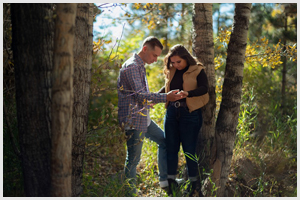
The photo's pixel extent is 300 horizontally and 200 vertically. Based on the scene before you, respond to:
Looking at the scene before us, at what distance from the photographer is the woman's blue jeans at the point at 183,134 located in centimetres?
358

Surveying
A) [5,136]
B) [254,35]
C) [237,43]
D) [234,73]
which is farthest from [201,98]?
[254,35]

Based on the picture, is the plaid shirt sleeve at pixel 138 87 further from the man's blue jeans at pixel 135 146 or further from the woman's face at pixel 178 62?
the woman's face at pixel 178 62

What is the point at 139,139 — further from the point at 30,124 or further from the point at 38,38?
the point at 38,38

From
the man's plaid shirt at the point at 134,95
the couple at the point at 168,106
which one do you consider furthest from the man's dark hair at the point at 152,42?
the man's plaid shirt at the point at 134,95

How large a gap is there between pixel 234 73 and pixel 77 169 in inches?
77.4

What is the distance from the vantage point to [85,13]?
2.91 metres

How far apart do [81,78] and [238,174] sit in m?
2.55

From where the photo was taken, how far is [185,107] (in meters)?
3.58

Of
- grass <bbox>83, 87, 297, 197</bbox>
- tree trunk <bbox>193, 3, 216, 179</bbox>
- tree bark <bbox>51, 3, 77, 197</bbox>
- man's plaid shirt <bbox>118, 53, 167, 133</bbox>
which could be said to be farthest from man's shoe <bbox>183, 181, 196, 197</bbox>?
tree bark <bbox>51, 3, 77, 197</bbox>

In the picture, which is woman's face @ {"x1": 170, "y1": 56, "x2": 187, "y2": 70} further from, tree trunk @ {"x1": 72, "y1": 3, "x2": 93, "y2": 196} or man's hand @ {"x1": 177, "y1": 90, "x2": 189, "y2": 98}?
tree trunk @ {"x1": 72, "y1": 3, "x2": 93, "y2": 196}

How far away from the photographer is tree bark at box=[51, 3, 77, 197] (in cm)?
228

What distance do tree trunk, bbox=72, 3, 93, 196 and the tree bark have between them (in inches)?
22.2

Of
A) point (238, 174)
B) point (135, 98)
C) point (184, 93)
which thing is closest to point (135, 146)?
point (135, 98)

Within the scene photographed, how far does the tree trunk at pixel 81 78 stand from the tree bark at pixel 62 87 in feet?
1.85
